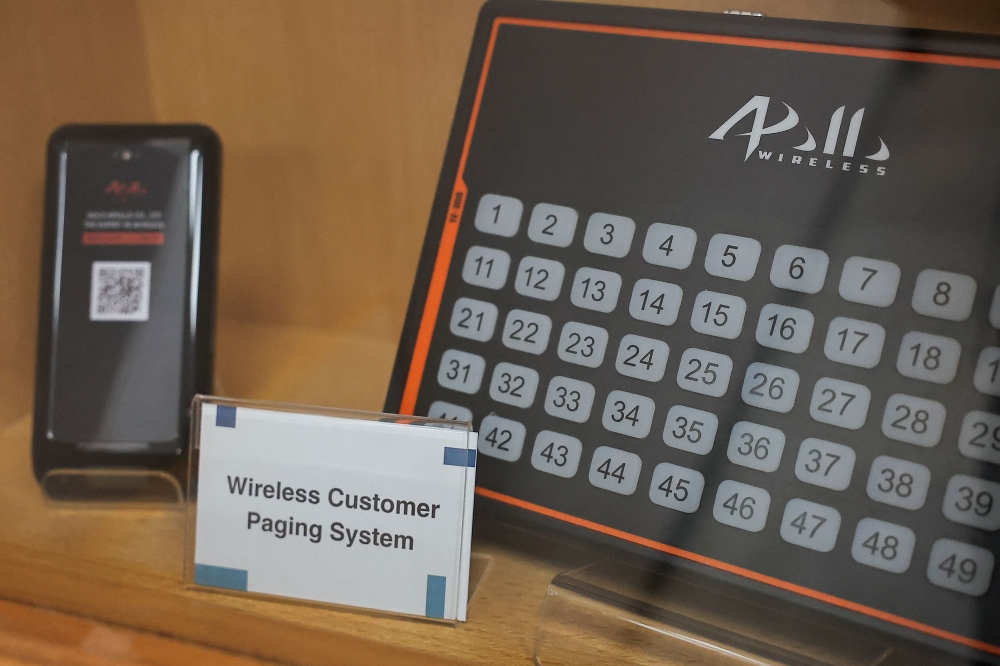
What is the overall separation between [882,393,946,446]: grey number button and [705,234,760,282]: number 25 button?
0.26 ft

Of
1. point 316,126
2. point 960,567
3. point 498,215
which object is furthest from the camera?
point 316,126

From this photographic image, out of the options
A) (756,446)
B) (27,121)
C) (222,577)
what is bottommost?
(222,577)

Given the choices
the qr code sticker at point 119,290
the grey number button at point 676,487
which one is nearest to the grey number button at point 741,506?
the grey number button at point 676,487

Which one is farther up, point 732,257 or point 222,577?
point 732,257

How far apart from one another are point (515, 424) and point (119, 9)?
0.41 m

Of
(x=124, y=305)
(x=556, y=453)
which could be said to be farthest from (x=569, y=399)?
(x=124, y=305)

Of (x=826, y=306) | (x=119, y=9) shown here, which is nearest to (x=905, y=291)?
(x=826, y=306)

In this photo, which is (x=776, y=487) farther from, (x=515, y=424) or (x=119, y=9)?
(x=119, y=9)

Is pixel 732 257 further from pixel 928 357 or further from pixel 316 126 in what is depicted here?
pixel 316 126

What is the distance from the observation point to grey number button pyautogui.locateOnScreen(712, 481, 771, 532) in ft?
1.03

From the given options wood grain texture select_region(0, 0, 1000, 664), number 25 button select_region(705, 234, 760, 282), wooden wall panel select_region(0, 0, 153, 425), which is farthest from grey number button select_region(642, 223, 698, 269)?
wooden wall panel select_region(0, 0, 153, 425)

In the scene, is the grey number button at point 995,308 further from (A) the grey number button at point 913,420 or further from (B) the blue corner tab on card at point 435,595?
(B) the blue corner tab on card at point 435,595

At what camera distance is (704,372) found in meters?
0.33

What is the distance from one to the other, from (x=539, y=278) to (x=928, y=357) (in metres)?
0.17
